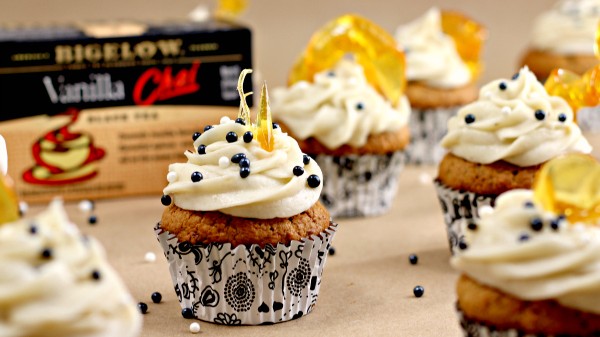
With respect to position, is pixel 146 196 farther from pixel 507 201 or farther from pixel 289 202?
pixel 507 201

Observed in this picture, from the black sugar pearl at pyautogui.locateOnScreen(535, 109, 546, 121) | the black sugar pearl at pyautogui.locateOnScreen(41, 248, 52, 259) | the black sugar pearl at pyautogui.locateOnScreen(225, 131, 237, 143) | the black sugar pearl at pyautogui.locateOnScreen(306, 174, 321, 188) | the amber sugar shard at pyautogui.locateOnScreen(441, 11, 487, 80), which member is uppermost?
the black sugar pearl at pyautogui.locateOnScreen(41, 248, 52, 259)

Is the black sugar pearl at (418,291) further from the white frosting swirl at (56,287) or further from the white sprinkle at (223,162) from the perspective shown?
the white frosting swirl at (56,287)

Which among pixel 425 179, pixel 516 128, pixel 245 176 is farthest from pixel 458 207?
pixel 425 179

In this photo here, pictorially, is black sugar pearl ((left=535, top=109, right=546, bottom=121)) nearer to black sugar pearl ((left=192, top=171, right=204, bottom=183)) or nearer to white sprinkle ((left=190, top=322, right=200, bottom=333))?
black sugar pearl ((left=192, top=171, right=204, bottom=183))

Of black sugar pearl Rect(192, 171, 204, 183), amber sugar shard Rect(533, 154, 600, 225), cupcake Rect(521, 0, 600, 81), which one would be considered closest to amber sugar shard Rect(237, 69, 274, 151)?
black sugar pearl Rect(192, 171, 204, 183)

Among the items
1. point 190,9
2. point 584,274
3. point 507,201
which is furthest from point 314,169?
point 190,9

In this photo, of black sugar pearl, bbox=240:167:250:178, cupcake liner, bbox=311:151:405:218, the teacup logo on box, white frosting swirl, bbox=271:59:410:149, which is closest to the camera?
black sugar pearl, bbox=240:167:250:178

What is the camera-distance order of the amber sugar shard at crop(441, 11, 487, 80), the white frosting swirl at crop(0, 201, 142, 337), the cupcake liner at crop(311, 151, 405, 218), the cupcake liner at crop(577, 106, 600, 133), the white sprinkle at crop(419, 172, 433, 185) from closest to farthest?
1. the white frosting swirl at crop(0, 201, 142, 337)
2. the cupcake liner at crop(311, 151, 405, 218)
3. the white sprinkle at crop(419, 172, 433, 185)
4. the amber sugar shard at crop(441, 11, 487, 80)
5. the cupcake liner at crop(577, 106, 600, 133)

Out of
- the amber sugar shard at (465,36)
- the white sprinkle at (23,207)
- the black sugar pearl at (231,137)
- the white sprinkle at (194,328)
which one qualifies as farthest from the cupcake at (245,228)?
the amber sugar shard at (465,36)
